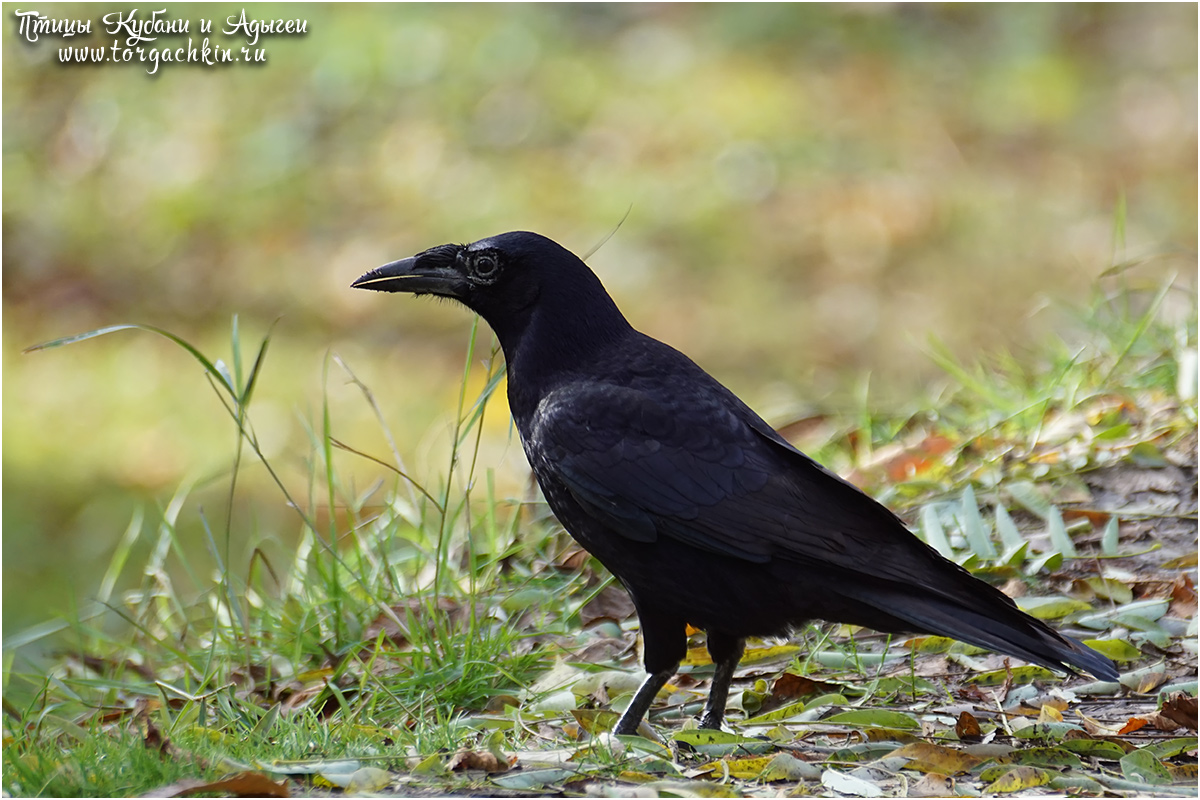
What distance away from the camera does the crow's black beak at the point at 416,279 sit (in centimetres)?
341

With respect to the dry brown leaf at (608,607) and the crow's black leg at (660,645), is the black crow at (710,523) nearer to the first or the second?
the crow's black leg at (660,645)

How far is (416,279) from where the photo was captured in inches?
135

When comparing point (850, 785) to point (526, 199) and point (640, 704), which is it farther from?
point (526, 199)

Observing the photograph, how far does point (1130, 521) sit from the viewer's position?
403cm

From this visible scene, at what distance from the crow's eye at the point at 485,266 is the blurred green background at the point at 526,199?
8.92 ft

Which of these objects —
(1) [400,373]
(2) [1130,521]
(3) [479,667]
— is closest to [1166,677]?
(2) [1130,521]

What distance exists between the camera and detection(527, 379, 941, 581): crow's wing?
2.92 metres

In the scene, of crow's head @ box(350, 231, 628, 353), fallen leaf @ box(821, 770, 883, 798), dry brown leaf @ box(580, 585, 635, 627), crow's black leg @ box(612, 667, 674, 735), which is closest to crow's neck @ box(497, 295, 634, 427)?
crow's head @ box(350, 231, 628, 353)

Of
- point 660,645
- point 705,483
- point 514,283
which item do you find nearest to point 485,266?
point 514,283

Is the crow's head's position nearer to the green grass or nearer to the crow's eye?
the crow's eye

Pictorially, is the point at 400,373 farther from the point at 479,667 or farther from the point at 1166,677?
the point at 1166,677

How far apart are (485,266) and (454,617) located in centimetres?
122

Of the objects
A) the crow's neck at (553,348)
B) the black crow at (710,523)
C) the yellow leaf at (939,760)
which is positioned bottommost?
the yellow leaf at (939,760)

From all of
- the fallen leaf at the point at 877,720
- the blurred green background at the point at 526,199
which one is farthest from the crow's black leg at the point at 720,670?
the blurred green background at the point at 526,199
